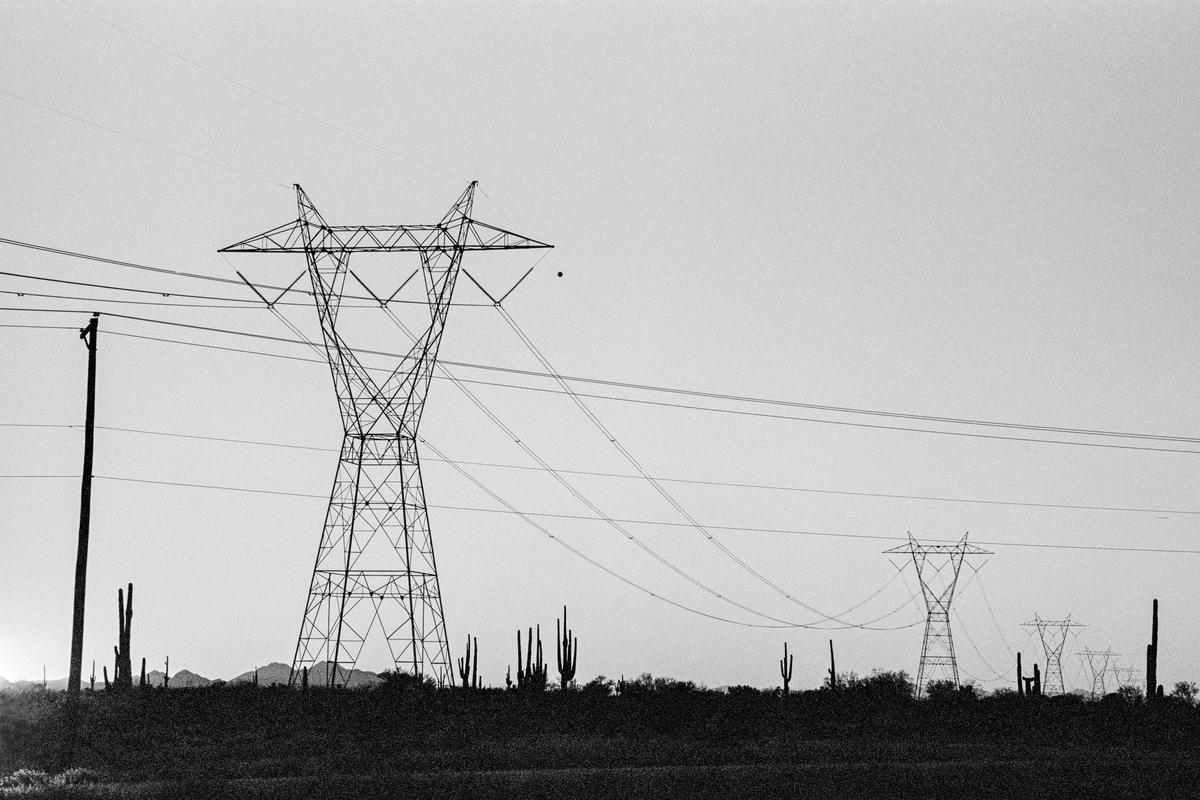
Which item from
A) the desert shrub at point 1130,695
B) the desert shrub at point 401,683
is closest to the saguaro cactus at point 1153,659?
the desert shrub at point 1130,695

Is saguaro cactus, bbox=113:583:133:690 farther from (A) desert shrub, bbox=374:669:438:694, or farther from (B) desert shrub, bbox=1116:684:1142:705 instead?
(B) desert shrub, bbox=1116:684:1142:705

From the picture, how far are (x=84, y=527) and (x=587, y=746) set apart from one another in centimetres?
1814

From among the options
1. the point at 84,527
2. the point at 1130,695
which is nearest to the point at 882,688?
the point at 1130,695

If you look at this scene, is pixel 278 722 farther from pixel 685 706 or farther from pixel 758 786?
pixel 758 786

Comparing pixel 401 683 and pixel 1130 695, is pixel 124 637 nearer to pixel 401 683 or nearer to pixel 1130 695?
pixel 401 683

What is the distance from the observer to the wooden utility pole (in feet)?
131

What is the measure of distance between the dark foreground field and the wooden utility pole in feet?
5.09

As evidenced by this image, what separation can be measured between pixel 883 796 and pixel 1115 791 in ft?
20.3

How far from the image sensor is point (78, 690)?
3934cm

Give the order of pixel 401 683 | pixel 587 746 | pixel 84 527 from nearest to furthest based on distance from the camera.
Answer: pixel 84 527, pixel 587 746, pixel 401 683

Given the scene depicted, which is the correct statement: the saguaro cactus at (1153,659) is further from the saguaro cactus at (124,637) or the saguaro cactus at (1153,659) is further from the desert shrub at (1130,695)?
the saguaro cactus at (124,637)

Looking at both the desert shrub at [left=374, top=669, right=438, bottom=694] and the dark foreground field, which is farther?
the desert shrub at [left=374, top=669, right=438, bottom=694]

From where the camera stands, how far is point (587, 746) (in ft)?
160

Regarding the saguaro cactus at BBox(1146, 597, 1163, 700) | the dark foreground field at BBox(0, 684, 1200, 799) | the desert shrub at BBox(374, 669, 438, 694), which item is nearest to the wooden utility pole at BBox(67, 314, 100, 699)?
the dark foreground field at BBox(0, 684, 1200, 799)
